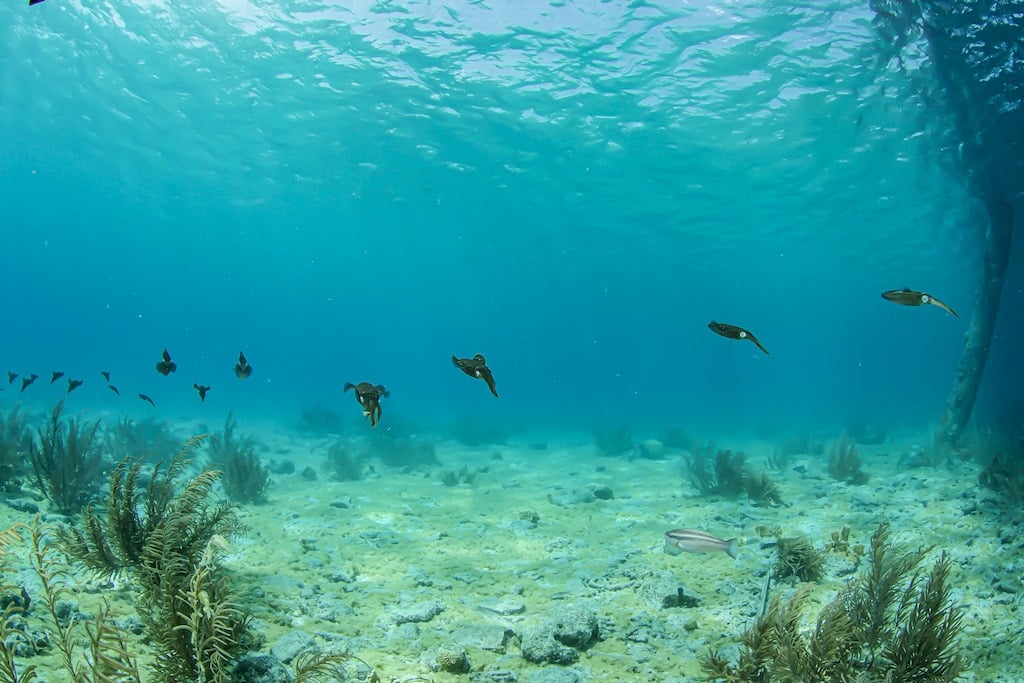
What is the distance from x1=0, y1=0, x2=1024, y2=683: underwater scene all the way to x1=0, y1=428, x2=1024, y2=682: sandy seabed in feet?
0.21

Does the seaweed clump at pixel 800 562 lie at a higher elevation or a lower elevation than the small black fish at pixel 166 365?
lower

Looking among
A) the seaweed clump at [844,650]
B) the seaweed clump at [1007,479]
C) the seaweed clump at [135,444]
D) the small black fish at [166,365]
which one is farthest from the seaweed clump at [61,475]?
the seaweed clump at [1007,479]

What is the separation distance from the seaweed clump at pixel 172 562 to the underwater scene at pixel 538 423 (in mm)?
37

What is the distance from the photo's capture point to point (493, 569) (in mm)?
7484

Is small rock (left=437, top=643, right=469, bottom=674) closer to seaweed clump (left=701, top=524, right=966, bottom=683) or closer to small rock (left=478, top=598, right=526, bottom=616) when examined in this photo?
small rock (left=478, top=598, right=526, bottom=616)

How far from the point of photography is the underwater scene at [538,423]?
445 centimetres

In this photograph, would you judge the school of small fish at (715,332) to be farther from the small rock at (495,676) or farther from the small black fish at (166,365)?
the small black fish at (166,365)

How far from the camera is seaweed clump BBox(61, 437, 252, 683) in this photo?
129 inches

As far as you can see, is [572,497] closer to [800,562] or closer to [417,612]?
[800,562]

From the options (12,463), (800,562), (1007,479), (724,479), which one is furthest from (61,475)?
(1007,479)

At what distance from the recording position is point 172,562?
3682mm

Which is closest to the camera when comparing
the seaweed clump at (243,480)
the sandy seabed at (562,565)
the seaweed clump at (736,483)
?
the sandy seabed at (562,565)

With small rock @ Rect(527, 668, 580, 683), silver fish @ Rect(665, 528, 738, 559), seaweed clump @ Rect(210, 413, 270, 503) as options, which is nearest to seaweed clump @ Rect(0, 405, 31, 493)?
seaweed clump @ Rect(210, 413, 270, 503)

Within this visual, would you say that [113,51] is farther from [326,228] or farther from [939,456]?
[939,456]
